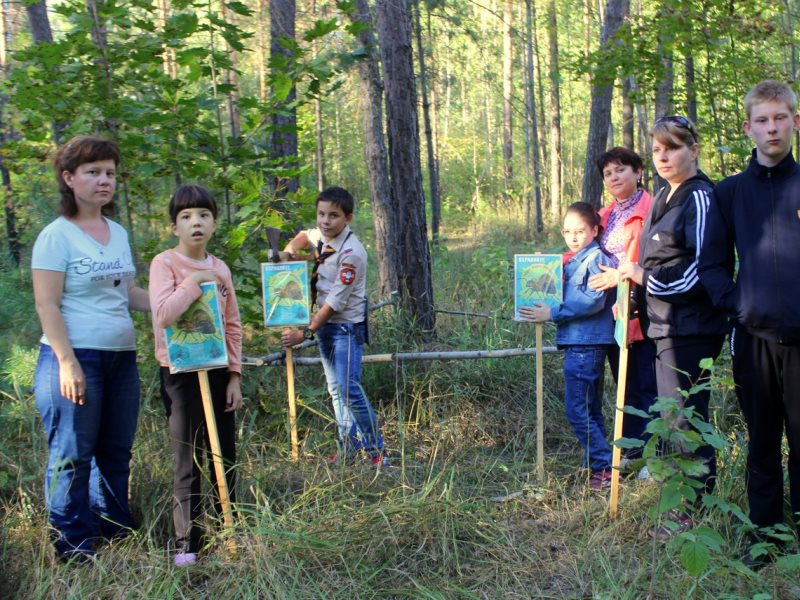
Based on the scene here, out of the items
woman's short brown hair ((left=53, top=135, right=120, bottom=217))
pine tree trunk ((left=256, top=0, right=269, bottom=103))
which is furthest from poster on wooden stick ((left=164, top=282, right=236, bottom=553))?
pine tree trunk ((left=256, top=0, right=269, bottom=103))

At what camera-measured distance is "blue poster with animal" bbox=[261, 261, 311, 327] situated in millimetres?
4277

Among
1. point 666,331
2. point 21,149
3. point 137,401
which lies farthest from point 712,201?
point 21,149

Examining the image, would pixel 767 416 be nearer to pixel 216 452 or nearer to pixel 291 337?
pixel 216 452

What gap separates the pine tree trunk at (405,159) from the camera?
5.83 m

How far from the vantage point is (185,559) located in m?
3.25

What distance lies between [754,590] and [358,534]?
5.55 feet

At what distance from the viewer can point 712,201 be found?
10.6 feet

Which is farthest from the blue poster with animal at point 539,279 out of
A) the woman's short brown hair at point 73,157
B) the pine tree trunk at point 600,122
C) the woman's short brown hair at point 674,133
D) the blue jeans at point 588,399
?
the pine tree trunk at point 600,122

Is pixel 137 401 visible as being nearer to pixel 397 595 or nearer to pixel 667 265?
pixel 397 595

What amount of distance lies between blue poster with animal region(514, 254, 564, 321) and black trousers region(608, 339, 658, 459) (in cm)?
48

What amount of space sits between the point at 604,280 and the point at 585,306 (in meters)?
0.21

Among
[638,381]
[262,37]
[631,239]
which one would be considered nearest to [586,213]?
[631,239]

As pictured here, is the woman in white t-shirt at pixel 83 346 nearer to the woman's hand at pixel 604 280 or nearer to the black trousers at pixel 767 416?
the woman's hand at pixel 604 280

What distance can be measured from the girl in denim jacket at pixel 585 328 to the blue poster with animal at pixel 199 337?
175 cm
